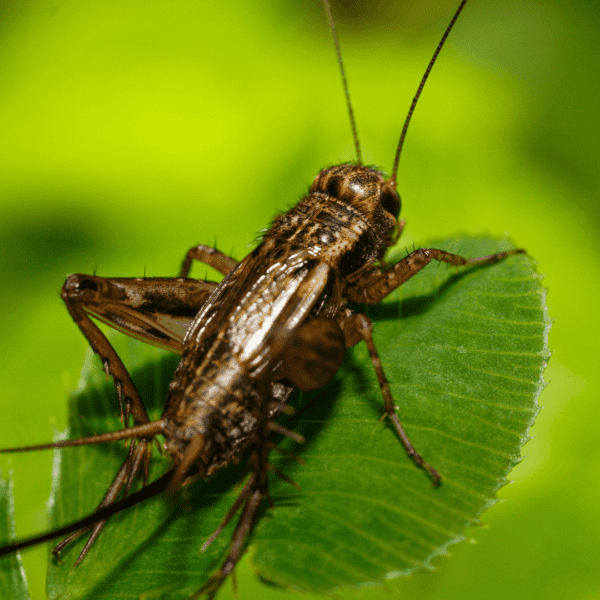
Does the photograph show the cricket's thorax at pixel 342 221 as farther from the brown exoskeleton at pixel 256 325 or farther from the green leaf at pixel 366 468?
the green leaf at pixel 366 468

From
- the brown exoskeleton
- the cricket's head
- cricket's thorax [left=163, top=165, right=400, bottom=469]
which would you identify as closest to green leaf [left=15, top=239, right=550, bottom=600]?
the brown exoskeleton

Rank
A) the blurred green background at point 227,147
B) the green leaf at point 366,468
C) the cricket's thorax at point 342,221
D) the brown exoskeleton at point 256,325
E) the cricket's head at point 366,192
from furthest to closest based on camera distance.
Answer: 1. the blurred green background at point 227,147
2. the cricket's head at point 366,192
3. the cricket's thorax at point 342,221
4. the brown exoskeleton at point 256,325
5. the green leaf at point 366,468

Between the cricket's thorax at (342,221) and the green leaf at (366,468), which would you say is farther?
the cricket's thorax at (342,221)

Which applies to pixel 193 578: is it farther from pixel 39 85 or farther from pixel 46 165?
pixel 39 85

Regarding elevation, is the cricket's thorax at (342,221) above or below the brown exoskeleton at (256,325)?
above

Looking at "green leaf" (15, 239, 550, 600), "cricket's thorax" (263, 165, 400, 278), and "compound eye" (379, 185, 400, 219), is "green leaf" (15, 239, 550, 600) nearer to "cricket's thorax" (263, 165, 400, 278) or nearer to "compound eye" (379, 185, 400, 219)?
"cricket's thorax" (263, 165, 400, 278)

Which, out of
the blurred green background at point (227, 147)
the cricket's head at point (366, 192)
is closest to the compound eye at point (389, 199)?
the cricket's head at point (366, 192)

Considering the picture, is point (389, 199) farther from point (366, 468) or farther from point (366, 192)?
point (366, 468)

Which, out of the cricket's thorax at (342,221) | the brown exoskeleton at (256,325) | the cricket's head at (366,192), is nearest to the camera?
the brown exoskeleton at (256,325)
